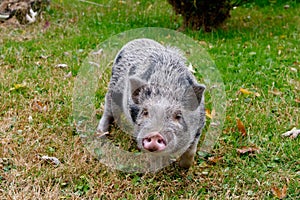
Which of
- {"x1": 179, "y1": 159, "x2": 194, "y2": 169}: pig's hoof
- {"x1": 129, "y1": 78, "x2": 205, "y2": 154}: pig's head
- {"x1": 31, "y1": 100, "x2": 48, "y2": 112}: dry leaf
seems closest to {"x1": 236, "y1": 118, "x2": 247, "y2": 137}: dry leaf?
{"x1": 179, "y1": 159, "x2": 194, "y2": 169}: pig's hoof

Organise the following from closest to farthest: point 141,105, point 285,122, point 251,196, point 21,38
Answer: point 141,105, point 251,196, point 285,122, point 21,38

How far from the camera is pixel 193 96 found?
295 centimetres

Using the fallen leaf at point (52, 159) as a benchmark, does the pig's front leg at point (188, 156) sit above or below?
above

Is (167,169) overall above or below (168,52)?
below

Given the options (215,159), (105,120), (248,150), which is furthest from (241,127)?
(105,120)

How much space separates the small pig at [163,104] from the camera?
8.94 feet

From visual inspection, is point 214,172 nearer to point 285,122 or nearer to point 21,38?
point 285,122

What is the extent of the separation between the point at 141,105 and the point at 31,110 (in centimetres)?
159

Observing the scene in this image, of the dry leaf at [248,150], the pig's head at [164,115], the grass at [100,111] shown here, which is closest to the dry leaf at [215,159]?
the grass at [100,111]

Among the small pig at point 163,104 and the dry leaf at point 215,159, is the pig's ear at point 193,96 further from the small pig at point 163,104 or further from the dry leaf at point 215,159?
the dry leaf at point 215,159

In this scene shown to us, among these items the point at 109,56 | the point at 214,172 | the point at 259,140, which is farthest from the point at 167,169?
the point at 109,56

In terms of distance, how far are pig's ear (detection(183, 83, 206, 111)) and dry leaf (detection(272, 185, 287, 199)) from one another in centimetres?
78

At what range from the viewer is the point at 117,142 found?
3.77 metres

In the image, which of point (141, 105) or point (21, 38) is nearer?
point (141, 105)
